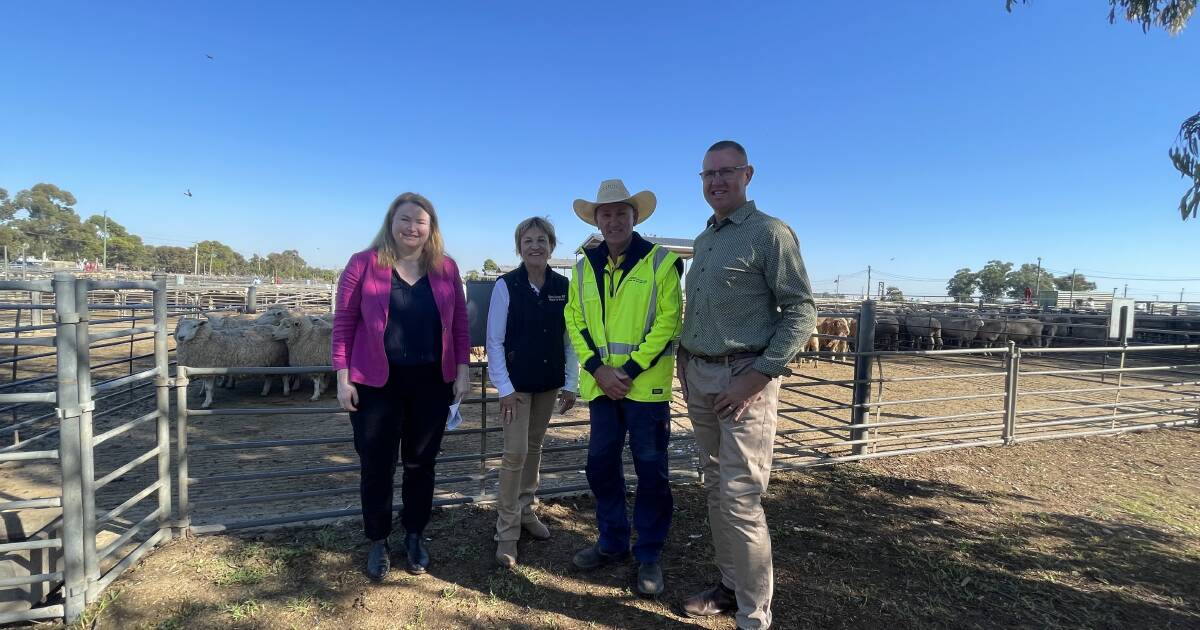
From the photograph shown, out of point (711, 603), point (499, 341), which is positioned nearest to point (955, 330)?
point (711, 603)

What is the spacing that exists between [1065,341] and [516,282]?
73.1ft

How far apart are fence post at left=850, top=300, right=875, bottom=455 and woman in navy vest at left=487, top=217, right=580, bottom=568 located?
11.2 ft

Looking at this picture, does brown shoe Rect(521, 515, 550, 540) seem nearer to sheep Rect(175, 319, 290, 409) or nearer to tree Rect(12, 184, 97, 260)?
sheep Rect(175, 319, 290, 409)

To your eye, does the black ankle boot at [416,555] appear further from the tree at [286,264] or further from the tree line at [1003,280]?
the tree at [286,264]

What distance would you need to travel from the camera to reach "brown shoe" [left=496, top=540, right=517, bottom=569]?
2992 millimetres

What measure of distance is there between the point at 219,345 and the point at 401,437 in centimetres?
739

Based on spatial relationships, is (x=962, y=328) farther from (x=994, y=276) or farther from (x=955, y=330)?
(x=994, y=276)

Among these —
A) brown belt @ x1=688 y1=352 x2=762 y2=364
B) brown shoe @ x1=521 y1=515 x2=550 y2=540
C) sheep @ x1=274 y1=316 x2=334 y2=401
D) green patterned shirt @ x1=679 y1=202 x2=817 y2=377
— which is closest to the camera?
green patterned shirt @ x1=679 y1=202 x2=817 y2=377

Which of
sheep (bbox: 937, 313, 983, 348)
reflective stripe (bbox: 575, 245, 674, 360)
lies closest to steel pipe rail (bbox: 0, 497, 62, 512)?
reflective stripe (bbox: 575, 245, 674, 360)

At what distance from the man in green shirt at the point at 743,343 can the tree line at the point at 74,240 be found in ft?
232

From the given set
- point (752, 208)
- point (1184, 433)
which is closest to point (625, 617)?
point (752, 208)

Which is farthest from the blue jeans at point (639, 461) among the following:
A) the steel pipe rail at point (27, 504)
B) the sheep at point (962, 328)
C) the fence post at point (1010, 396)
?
the sheep at point (962, 328)

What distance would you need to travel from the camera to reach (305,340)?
8.77 meters

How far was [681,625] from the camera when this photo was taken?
2531 millimetres
